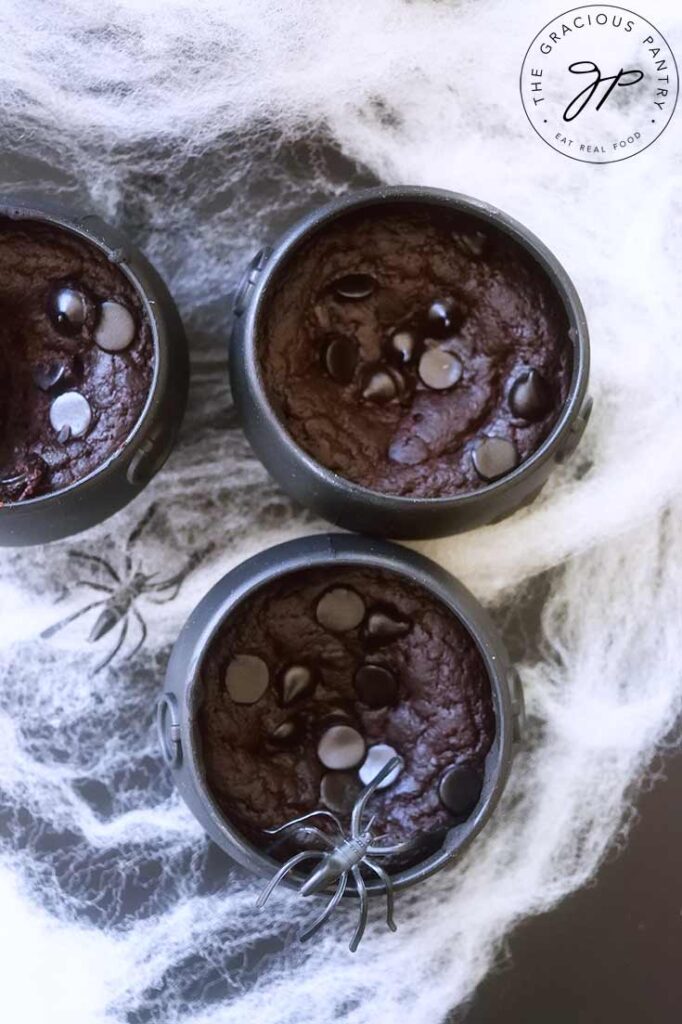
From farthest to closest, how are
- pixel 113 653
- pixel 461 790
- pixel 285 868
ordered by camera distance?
1. pixel 113 653
2. pixel 461 790
3. pixel 285 868

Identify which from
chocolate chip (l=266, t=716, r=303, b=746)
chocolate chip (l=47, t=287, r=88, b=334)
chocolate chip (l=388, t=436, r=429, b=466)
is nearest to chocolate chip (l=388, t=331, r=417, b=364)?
chocolate chip (l=388, t=436, r=429, b=466)

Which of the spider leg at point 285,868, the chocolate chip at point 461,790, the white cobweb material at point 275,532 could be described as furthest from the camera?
the white cobweb material at point 275,532

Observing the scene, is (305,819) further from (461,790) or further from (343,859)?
(461,790)

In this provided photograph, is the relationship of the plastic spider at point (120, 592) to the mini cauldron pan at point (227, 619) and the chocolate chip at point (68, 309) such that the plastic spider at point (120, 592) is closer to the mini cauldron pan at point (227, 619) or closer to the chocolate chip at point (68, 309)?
the mini cauldron pan at point (227, 619)

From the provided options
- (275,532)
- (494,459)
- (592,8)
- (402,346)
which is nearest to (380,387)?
(402,346)

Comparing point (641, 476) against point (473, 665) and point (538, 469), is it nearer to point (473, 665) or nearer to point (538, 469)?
point (538, 469)

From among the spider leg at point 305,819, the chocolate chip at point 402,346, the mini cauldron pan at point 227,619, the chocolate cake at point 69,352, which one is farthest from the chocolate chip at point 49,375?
the spider leg at point 305,819
